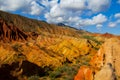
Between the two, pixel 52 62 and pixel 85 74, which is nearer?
pixel 85 74

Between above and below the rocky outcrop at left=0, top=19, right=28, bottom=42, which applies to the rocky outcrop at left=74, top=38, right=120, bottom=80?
below

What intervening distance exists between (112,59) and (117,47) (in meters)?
1.98

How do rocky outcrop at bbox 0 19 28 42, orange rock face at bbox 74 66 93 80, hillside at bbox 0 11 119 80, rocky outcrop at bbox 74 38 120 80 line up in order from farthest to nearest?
rocky outcrop at bbox 0 19 28 42 < hillside at bbox 0 11 119 80 < orange rock face at bbox 74 66 93 80 < rocky outcrop at bbox 74 38 120 80

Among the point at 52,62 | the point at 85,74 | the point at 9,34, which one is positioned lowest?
the point at 52,62

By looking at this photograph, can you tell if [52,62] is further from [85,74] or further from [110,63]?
[110,63]

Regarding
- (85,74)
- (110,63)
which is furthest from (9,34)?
(110,63)

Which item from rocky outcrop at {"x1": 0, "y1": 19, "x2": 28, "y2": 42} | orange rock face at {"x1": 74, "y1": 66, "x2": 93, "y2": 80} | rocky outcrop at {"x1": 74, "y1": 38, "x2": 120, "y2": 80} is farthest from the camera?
rocky outcrop at {"x1": 0, "y1": 19, "x2": 28, "y2": 42}

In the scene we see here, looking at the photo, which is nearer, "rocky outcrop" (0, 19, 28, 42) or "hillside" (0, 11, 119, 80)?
"hillside" (0, 11, 119, 80)

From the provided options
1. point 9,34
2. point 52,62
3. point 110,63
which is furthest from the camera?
point 9,34

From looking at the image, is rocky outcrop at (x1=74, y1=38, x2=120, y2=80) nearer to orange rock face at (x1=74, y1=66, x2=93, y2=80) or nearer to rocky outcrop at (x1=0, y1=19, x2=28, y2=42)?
orange rock face at (x1=74, y1=66, x2=93, y2=80)

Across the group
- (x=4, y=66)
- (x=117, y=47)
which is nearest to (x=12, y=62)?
(x=4, y=66)

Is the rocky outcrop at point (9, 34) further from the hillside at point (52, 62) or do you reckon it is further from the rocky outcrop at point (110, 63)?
the rocky outcrop at point (110, 63)

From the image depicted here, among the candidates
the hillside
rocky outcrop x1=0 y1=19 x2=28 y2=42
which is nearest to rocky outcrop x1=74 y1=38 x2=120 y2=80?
the hillside

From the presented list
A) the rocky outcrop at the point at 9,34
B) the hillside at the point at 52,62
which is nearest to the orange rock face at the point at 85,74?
the hillside at the point at 52,62
